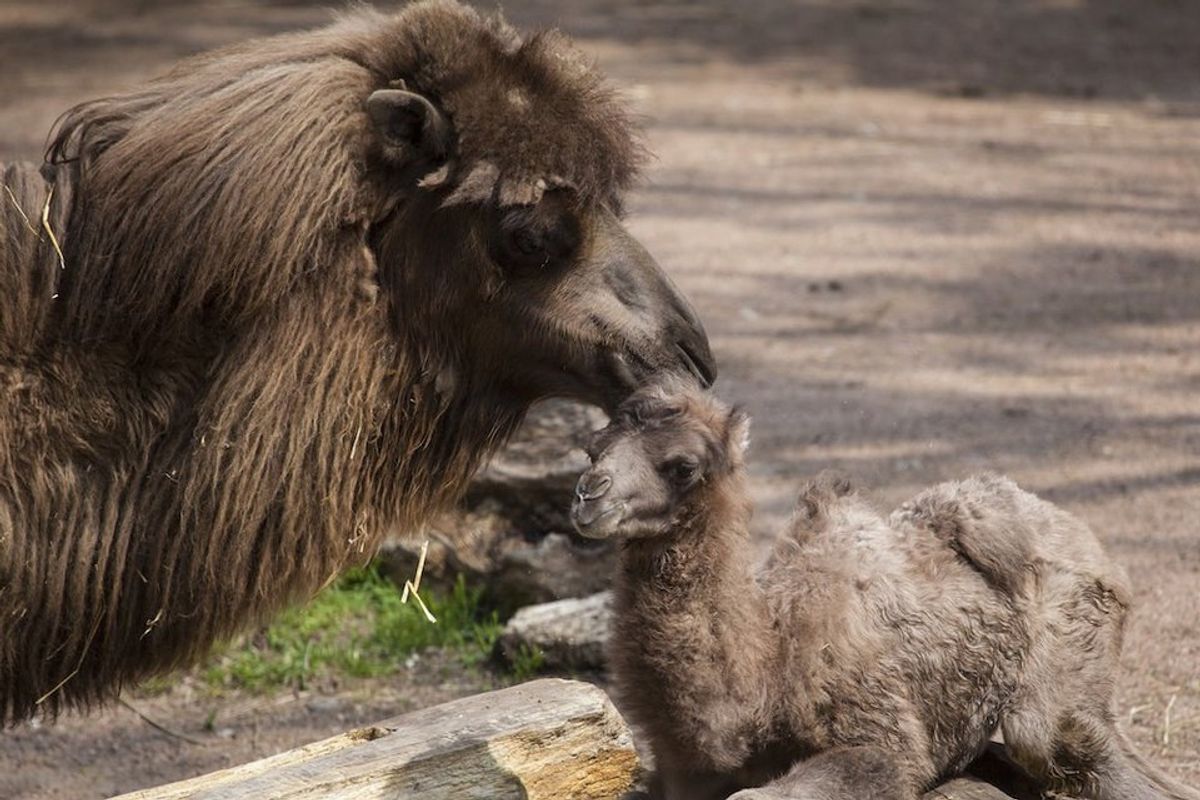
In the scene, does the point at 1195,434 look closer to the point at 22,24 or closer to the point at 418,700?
the point at 418,700

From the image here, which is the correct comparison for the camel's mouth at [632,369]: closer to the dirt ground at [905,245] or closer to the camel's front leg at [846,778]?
the camel's front leg at [846,778]

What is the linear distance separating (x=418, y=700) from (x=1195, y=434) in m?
3.55

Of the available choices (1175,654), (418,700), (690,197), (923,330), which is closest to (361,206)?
(418,700)

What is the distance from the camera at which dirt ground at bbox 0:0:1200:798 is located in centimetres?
593

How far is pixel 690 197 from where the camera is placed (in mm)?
11203

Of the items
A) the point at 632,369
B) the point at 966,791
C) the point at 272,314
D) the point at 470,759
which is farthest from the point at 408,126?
the point at 966,791

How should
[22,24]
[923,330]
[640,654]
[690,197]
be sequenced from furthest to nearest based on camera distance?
[22,24] < [690,197] < [923,330] < [640,654]

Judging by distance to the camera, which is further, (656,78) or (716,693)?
(656,78)

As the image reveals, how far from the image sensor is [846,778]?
3602mm

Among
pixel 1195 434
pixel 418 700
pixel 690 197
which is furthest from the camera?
pixel 690 197

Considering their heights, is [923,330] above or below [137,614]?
below

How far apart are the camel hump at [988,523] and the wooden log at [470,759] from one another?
35.2 inches

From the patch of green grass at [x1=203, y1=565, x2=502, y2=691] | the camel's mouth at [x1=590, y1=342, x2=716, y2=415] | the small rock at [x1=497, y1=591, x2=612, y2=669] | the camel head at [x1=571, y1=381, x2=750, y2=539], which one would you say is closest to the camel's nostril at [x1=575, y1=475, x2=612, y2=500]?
the camel head at [x1=571, y1=381, x2=750, y2=539]

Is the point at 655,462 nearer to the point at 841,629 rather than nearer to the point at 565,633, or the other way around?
the point at 841,629
